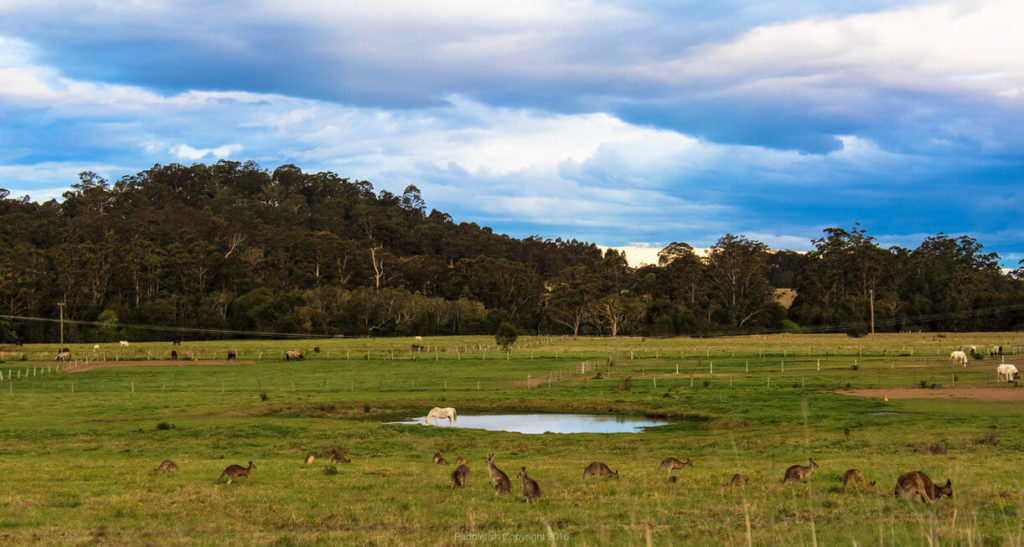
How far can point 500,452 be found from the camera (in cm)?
2672

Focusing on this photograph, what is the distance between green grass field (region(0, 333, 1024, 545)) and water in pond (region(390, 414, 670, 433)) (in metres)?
1.61

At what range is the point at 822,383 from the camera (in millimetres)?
48938

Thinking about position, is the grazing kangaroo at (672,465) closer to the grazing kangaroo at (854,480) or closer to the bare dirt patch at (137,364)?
the grazing kangaroo at (854,480)

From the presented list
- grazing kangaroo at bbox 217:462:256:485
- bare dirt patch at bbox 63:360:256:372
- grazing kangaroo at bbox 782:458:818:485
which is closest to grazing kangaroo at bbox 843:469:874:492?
grazing kangaroo at bbox 782:458:818:485

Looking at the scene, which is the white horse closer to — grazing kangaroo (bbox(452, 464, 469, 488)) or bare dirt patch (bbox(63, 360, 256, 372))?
grazing kangaroo (bbox(452, 464, 469, 488))

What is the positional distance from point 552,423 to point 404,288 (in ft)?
337

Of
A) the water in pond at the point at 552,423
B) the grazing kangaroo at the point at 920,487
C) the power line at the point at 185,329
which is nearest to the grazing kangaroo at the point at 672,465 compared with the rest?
the grazing kangaroo at the point at 920,487

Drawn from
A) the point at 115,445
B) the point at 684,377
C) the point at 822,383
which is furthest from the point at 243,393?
the point at 822,383

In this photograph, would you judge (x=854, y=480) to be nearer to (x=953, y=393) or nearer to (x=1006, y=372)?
(x=953, y=393)

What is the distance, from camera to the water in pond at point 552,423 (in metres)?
36.6

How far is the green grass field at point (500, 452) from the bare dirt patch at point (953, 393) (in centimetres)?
139

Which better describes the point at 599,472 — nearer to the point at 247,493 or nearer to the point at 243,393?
the point at 247,493

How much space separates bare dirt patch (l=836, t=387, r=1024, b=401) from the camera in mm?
40013

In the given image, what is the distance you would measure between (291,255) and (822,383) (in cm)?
11749
